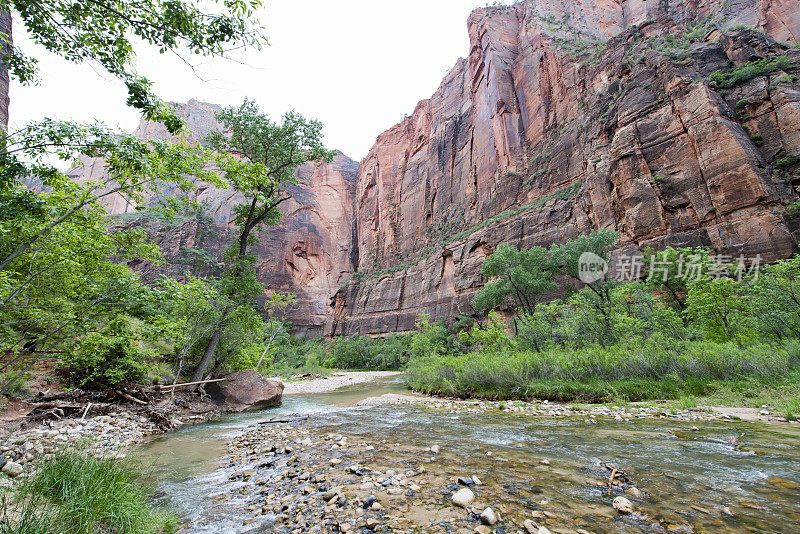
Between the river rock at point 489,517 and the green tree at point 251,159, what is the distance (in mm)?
12859

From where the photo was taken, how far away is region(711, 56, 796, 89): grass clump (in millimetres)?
24734

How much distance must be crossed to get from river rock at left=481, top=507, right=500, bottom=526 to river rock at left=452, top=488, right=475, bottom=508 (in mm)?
359

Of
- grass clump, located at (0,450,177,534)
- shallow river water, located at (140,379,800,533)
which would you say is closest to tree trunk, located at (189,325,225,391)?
shallow river water, located at (140,379,800,533)

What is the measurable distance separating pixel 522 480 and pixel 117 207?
372 ft

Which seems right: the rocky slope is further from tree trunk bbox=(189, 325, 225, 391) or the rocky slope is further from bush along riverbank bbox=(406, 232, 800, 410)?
tree trunk bbox=(189, 325, 225, 391)

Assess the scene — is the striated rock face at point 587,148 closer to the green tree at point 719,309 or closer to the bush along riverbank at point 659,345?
the bush along riverbank at point 659,345

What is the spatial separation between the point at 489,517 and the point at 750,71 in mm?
38975

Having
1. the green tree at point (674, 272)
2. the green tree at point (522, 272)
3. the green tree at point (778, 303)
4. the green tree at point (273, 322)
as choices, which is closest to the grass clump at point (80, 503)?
the green tree at point (273, 322)

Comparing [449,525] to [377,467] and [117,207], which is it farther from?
[117,207]

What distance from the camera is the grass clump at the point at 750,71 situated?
24.7 metres

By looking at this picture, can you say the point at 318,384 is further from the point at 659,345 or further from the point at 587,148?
the point at 587,148

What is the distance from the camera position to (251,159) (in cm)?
1539

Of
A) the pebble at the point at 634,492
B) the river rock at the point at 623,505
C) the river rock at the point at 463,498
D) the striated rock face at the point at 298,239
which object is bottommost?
the river rock at the point at 463,498

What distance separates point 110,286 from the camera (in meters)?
5.34
